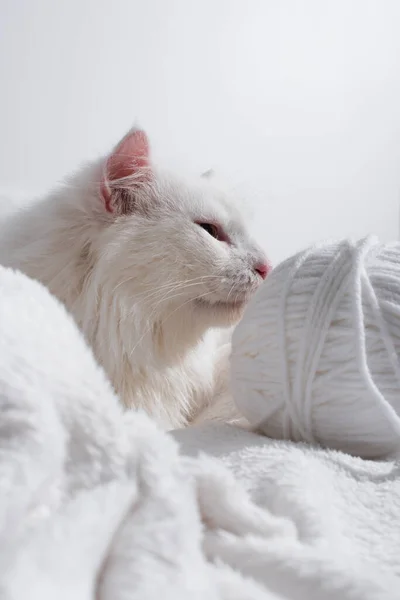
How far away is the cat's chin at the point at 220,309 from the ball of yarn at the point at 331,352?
0.17m

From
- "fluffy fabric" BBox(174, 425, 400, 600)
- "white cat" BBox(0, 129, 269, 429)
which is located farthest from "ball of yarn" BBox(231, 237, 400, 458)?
"white cat" BBox(0, 129, 269, 429)

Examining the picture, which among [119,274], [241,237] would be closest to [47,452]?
[119,274]

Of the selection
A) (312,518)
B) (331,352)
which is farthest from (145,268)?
(312,518)

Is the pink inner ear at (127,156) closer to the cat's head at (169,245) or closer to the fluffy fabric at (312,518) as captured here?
the cat's head at (169,245)

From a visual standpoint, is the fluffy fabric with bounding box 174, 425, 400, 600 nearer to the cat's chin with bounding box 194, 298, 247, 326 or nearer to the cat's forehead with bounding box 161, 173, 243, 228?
the cat's chin with bounding box 194, 298, 247, 326

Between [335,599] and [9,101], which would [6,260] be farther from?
[9,101]

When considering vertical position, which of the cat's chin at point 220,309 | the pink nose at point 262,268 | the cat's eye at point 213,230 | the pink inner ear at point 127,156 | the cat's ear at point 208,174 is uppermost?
the pink inner ear at point 127,156

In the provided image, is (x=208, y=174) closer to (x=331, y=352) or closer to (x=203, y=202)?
(x=203, y=202)

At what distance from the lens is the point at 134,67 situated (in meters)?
1.56

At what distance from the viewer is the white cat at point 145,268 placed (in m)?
0.64

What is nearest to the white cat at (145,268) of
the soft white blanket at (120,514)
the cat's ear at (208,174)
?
the cat's ear at (208,174)

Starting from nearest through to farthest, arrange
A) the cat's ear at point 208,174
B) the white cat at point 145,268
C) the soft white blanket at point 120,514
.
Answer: the soft white blanket at point 120,514 → the white cat at point 145,268 → the cat's ear at point 208,174

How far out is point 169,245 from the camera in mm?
650

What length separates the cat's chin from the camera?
26.0 inches
